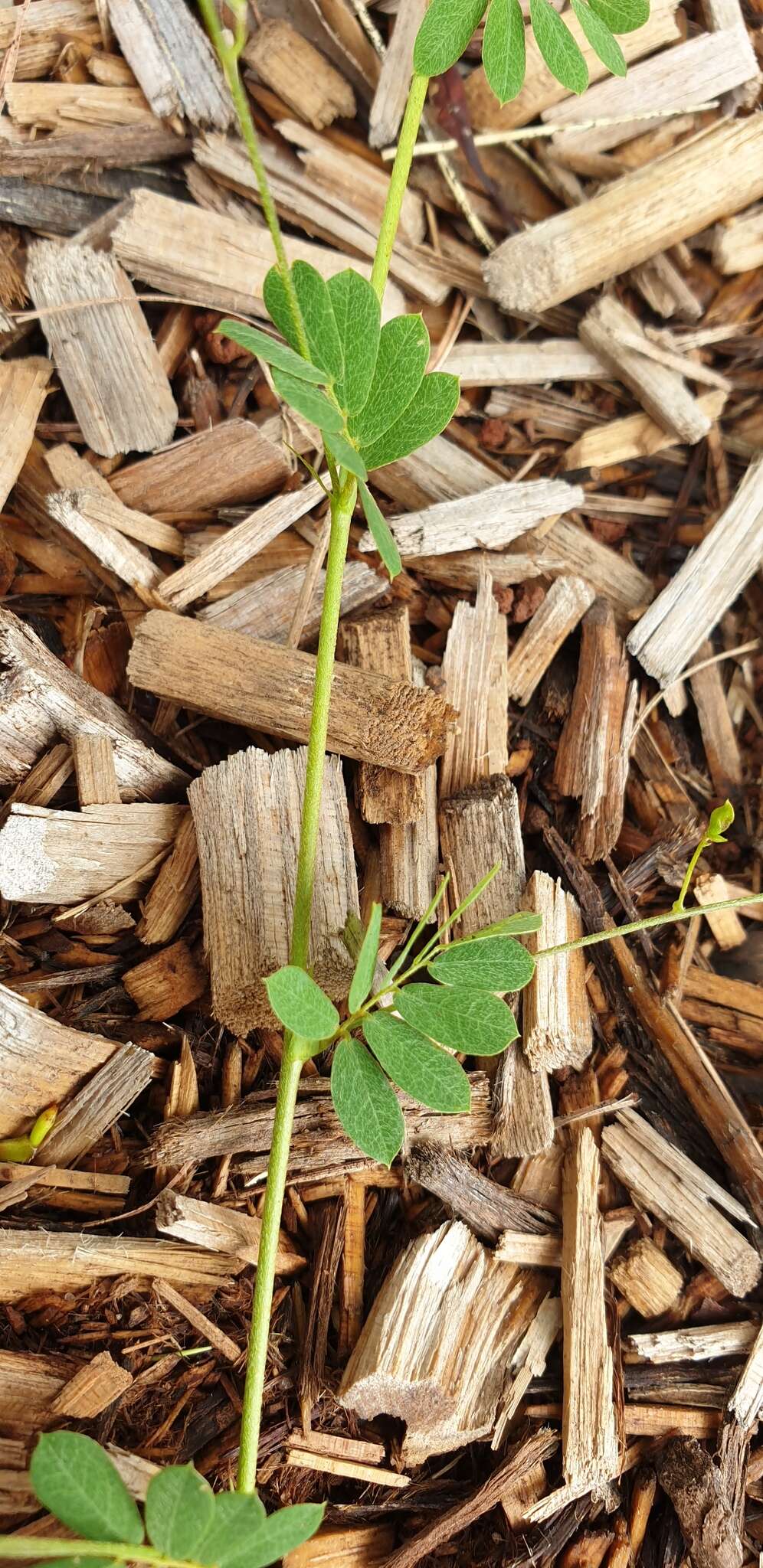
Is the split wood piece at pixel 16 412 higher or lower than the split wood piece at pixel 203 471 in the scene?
higher

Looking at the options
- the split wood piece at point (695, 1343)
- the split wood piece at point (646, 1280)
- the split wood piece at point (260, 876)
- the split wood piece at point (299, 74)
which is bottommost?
the split wood piece at point (695, 1343)

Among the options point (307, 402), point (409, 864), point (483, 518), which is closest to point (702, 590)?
point (483, 518)

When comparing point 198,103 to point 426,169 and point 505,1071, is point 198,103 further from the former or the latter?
point 505,1071

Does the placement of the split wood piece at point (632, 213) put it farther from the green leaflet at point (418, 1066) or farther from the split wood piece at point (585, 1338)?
the split wood piece at point (585, 1338)

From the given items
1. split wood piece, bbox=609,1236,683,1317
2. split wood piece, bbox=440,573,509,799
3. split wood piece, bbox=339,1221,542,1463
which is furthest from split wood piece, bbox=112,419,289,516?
split wood piece, bbox=609,1236,683,1317

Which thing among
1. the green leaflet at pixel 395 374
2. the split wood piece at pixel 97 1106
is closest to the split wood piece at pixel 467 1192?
the split wood piece at pixel 97 1106

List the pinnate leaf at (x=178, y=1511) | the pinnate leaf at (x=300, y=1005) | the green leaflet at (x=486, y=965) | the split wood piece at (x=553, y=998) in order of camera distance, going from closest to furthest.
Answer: the pinnate leaf at (x=178, y=1511) → the pinnate leaf at (x=300, y=1005) → the green leaflet at (x=486, y=965) → the split wood piece at (x=553, y=998)

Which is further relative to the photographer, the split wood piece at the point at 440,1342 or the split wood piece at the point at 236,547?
the split wood piece at the point at 236,547

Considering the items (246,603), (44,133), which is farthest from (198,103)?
(246,603)
